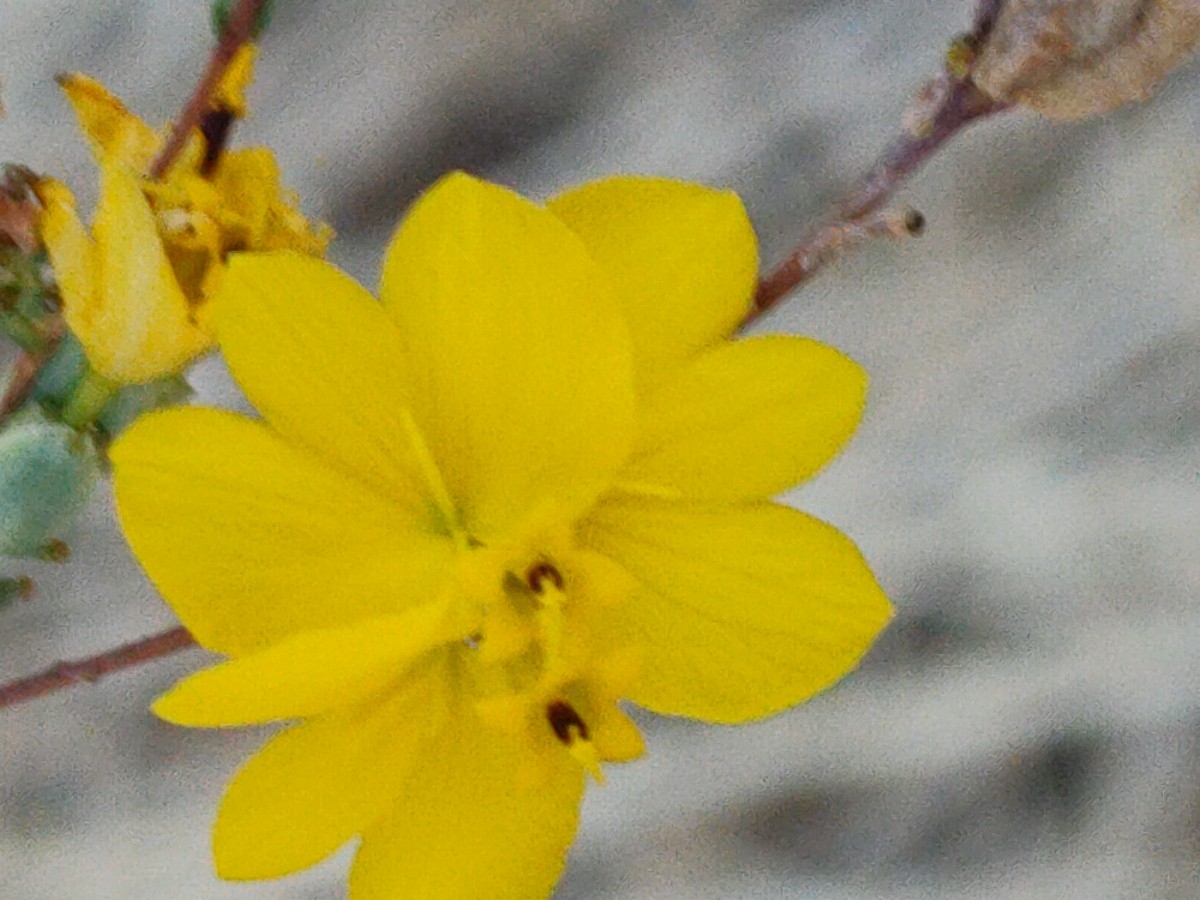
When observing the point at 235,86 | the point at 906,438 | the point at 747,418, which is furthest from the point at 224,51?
the point at 906,438

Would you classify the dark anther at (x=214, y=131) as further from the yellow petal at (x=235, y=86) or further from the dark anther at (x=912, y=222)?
the dark anther at (x=912, y=222)

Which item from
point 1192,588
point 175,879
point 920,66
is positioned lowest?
point 175,879

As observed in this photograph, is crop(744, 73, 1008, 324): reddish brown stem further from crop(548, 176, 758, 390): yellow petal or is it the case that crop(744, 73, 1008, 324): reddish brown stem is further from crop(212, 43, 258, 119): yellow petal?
crop(212, 43, 258, 119): yellow petal

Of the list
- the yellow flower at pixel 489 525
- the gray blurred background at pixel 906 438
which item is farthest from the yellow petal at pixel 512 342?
the gray blurred background at pixel 906 438

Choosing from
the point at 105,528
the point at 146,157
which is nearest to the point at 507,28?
the point at 105,528

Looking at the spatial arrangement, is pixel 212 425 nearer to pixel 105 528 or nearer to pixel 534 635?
pixel 534 635

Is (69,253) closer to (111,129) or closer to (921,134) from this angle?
(111,129)

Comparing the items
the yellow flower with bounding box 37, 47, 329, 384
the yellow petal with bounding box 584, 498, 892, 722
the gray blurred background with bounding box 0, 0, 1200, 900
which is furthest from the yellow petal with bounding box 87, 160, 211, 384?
the gray blurred background with bounding box 0, 0, 1200, 900
